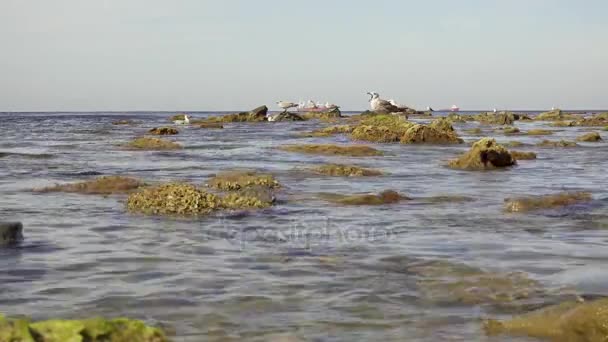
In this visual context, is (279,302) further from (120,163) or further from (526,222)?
(120,163)

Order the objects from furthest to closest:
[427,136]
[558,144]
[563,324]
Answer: [427,136], [558,144], [563,324]

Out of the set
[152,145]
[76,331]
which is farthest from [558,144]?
[76,331]

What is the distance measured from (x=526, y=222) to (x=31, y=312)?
256 inches

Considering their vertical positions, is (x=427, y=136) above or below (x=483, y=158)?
above

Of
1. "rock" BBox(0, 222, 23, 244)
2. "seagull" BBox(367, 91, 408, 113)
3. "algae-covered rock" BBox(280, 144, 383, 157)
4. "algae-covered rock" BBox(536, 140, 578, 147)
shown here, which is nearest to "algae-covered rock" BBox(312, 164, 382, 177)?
"algae-covered rock" BBox(280, 144, 383, 157)

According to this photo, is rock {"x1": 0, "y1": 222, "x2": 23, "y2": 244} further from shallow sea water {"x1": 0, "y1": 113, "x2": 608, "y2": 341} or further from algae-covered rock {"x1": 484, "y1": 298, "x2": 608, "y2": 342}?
algae-covered rock {"x1": 484, "y1": 298, "x2": 608, "y2": 342}

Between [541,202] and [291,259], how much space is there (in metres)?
5.50

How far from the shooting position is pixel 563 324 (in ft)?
15.7

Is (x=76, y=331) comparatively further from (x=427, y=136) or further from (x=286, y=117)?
(x=286, y=117)

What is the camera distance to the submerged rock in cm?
328

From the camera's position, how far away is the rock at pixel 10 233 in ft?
25.3

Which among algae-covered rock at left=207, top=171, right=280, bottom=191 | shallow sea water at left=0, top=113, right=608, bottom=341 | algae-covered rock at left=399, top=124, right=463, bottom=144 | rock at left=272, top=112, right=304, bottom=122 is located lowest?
shallow sea water at left=0, top=113, right=608, bottom=341

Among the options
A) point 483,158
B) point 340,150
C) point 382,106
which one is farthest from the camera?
point 382,106

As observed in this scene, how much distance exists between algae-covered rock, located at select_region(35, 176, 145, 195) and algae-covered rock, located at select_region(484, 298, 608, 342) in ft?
29.3
